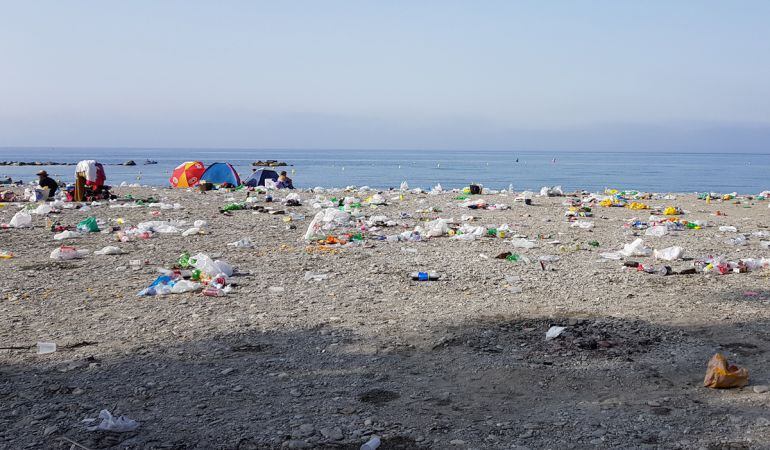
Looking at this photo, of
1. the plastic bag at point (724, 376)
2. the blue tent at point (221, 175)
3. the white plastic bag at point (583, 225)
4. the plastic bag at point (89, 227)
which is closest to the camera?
the plastic bag at point (724, 376)

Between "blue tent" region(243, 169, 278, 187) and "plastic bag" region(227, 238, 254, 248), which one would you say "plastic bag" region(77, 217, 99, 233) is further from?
"blue tent" region(243, 169, 278, 187)

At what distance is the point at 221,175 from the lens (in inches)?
829

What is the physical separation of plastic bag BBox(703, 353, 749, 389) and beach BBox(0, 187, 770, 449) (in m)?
0.09

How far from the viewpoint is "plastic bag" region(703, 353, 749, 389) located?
11.4 ft

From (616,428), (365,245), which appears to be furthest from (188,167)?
(616,428)

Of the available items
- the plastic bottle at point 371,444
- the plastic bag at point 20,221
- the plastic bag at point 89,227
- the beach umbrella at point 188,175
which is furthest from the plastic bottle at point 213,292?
the beach umbrella at point 188,175

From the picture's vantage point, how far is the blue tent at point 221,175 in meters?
21.0

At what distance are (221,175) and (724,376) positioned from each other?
19.3 metres

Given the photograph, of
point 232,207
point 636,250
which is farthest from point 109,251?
point 636,250

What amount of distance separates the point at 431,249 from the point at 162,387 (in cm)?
518

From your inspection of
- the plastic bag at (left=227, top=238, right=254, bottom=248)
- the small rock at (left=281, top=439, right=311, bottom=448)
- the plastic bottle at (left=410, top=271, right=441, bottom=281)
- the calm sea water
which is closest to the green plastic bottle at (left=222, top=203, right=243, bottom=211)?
the plastic bag at (left=227, top=238, right=254, bottom=248)

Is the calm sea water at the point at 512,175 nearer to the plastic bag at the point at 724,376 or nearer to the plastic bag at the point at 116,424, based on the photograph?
the plastic bag at the point at 724,376

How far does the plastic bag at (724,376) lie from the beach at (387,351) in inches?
3.5

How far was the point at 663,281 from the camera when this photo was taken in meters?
6.29
